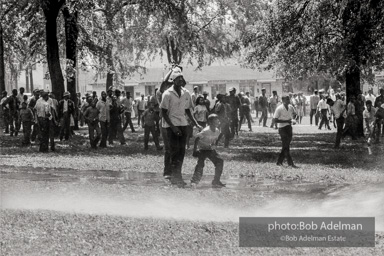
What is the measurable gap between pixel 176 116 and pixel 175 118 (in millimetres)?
38

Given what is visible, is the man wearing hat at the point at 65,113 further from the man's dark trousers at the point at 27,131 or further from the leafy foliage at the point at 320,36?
the leafy foliage at the point at 320,36

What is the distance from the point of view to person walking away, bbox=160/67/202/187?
12281 millimetres

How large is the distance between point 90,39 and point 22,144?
11247mm

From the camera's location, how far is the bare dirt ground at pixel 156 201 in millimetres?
8039

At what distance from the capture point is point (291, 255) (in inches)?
301

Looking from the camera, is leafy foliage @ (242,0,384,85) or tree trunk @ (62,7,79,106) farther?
tree trunk @ (62,7,79,106)

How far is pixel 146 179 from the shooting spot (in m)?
14.0

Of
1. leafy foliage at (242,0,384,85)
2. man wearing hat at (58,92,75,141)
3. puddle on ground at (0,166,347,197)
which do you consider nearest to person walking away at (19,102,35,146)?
man wearing hat at (58,92,75,141)

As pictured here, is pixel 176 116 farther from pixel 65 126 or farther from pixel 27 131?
pixel 65 126

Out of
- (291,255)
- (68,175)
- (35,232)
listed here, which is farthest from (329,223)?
(68,175)

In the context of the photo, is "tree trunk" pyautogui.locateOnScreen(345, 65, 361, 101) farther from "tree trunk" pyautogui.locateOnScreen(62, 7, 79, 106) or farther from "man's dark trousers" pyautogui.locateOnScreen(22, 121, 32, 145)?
"man's dark trousers" pyautogui.locateOnScreen(22, 121, 32, 145)

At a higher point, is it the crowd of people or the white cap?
the white cap

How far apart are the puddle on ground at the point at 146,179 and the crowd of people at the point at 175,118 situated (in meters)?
0.74

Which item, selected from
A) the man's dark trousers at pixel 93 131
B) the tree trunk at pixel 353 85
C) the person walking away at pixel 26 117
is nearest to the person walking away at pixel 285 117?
the man's dark trousers at pixel 93 131
